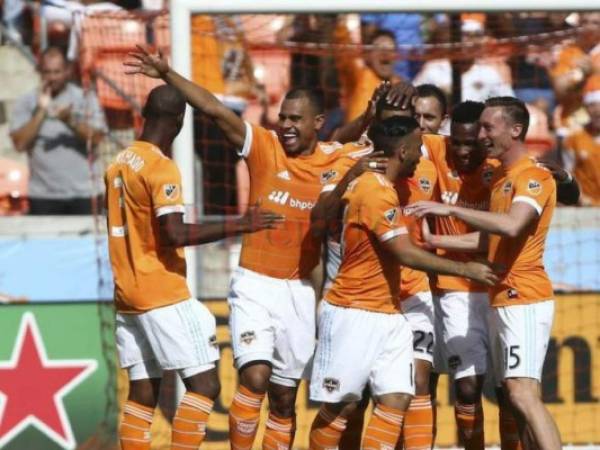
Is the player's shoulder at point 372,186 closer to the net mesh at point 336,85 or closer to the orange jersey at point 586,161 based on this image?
the net mesh at point 336,85

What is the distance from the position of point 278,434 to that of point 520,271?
1734 mm

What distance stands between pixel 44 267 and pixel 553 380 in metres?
3.91

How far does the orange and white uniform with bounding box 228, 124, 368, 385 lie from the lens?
8.48 meters

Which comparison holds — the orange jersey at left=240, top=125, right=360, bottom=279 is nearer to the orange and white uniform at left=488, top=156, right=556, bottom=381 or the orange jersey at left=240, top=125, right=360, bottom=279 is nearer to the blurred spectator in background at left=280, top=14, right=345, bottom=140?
the orange and white uniform at left=488, top=156, right=556, bottom=381

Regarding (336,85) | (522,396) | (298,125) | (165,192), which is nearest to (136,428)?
(165,192)

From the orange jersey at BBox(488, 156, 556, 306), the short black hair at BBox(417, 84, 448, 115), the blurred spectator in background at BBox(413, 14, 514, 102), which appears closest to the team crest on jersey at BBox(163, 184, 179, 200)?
the orange jersey at BBox(488, 156, 556, 306)

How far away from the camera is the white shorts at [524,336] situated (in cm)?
824

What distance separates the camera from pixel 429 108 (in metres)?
9.18

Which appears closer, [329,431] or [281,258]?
[329,431]

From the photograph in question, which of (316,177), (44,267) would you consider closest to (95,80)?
(44,267)

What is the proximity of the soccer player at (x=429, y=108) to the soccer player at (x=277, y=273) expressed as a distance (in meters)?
0.83

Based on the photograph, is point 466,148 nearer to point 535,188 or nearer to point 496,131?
point 496,131

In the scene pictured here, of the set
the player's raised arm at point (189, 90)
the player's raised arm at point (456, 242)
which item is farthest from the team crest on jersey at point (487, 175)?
the player's raised arm at point (189, 90)

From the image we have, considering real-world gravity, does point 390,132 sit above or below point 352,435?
above
